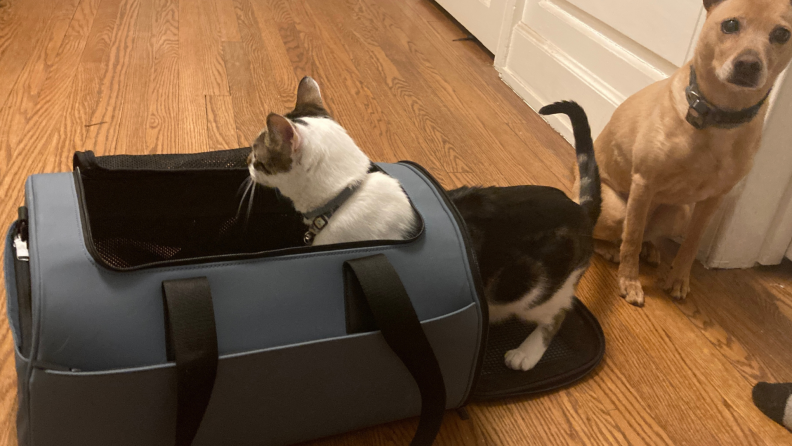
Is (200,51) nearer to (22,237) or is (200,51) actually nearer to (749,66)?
(22,237)

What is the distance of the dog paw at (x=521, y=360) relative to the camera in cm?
112

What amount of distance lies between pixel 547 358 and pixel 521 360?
0.08 metres

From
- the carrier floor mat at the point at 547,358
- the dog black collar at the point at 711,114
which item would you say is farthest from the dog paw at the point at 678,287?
the dog black collar at the point at 711,114

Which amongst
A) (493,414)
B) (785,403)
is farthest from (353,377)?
(785,403)

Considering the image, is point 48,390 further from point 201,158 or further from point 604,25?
point 604,25

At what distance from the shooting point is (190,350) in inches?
28.7

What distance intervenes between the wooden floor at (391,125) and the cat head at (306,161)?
43 centimetres

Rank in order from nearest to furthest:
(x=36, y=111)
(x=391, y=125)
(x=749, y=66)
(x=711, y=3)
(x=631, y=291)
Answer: (x=749, y=66)
(x=711, y=3)
(x=631, y=291)
(x=36, y=111)
(x=391, y=125)

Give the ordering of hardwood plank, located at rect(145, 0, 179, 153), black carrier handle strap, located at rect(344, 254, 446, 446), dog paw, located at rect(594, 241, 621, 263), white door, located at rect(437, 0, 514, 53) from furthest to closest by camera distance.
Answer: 1. white door, located at rect(437, 0, 514, 53)
2. hardwood plank, located at rect(145, 0, 179, 153)
3. dog paw, located at rect(594, 241, 621, 263)
4. black carrier handle strap, located at rect(344, 254, 446, 446)

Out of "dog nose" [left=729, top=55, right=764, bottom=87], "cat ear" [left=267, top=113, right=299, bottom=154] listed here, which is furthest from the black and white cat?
"dog nose" [left=729, top=55, right=764, bottom=87]

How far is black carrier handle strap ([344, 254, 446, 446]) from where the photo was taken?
815 mm

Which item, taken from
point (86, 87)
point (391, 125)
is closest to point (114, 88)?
point (86, 87)

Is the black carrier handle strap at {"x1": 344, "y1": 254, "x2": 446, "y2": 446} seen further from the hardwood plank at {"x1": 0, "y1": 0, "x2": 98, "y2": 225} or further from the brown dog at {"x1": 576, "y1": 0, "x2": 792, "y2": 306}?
the hardwood plank at {"x1": 0, "y1": 0, "x2": 98, "y2": 225}

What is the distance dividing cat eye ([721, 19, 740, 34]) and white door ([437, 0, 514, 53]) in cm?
144
